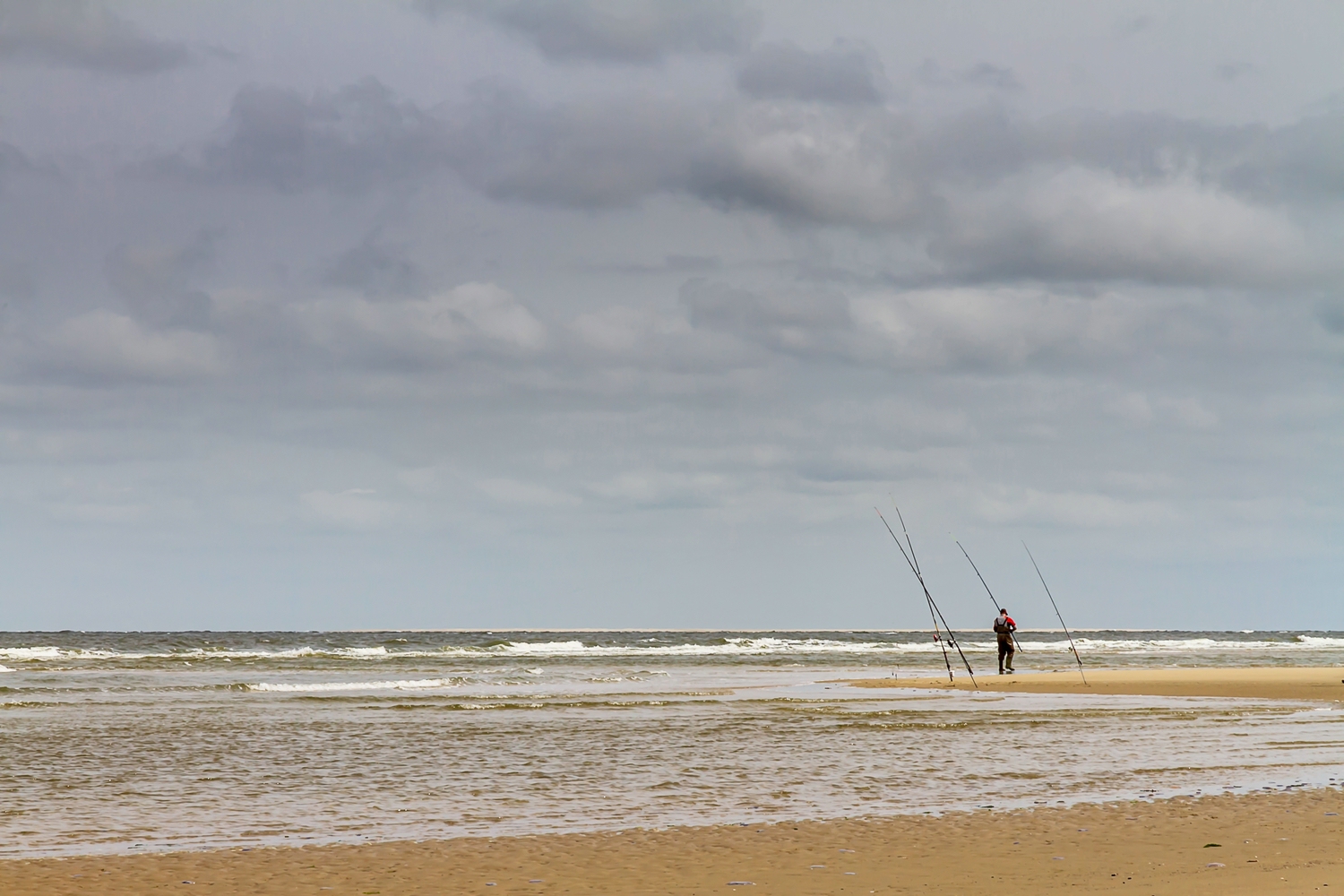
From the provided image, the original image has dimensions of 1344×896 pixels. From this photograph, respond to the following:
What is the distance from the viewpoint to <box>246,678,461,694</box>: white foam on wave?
110ft

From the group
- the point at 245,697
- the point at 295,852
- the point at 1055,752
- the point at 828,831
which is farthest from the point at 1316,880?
the point at 245,697

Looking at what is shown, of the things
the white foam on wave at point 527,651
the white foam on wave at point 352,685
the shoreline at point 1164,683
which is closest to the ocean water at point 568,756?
the white foam on wave at point 352,685

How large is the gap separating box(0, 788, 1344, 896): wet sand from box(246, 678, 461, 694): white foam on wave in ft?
79.4

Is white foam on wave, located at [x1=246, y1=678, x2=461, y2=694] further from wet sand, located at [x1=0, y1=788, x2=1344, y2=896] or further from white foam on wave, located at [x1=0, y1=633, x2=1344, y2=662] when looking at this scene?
wet sand, located at [x1=0, y1=788, x2=1344, y2=896]

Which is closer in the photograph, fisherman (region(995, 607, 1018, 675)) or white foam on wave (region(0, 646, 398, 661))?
fisherman (region(995, 607, 1018, 675))

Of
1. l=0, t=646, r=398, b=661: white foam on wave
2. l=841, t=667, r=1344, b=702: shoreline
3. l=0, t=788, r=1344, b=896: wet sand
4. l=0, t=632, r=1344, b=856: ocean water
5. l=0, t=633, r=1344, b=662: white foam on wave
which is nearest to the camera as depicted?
l=0, t=788, r=1344, b=896: wet sand

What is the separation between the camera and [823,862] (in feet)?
30.1

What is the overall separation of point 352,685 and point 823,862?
2853 cm

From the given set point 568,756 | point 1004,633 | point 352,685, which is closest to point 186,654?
point 352,685

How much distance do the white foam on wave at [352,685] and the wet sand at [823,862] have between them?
24.2 metres

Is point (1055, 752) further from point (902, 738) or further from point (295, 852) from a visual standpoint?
point (295, 852)

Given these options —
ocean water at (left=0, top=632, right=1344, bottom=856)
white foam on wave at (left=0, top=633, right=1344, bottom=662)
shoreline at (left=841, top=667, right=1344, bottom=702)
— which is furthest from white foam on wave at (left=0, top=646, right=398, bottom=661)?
shoreline at (left=841, top=667, right=1344, bottom=702)

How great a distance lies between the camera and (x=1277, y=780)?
1307cm

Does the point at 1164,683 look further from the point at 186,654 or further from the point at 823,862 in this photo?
the point at 186,654
